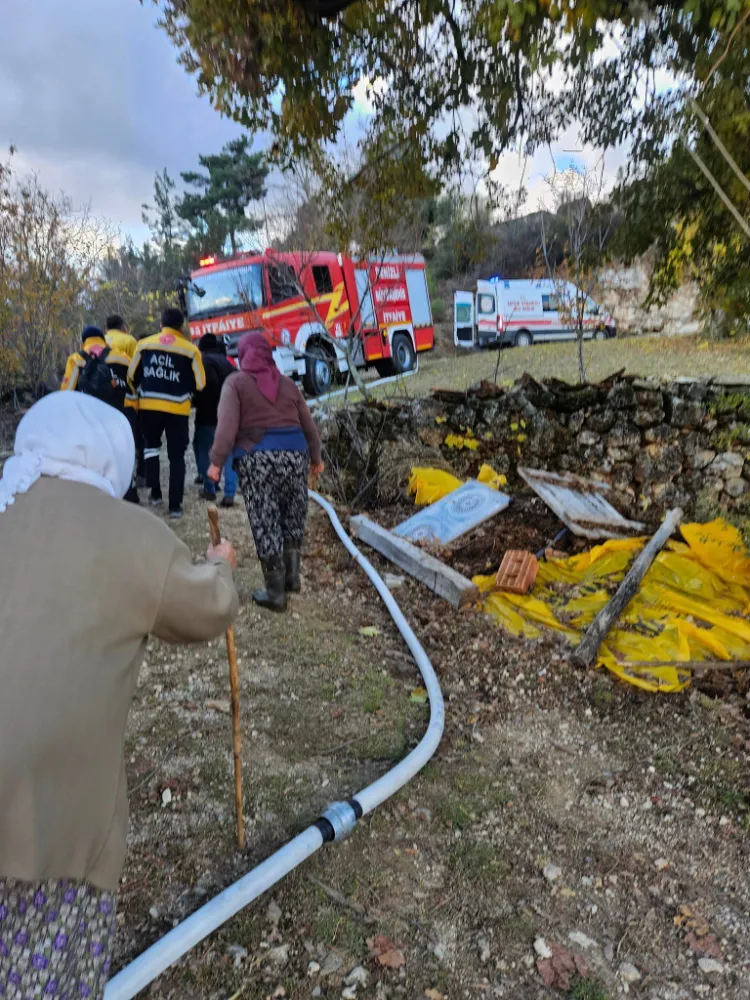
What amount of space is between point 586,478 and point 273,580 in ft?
13.0

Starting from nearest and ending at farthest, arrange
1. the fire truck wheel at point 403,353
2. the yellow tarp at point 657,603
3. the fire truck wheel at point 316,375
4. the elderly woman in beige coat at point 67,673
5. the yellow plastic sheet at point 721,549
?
1. the elderly woman in beige coat at point 67,673
2. the yellow tarp at point 657,603
3. the yellow plastic sheet at point 721,549
4. the fire truck wheel at point 316,375
5. the fire truck wheel at point 403,353

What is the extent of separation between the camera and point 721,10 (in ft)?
8.32

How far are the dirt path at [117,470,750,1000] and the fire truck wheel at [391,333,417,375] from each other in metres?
11.0

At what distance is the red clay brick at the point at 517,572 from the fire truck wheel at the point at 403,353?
9.86 m

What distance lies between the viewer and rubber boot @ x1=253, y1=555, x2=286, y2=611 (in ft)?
14.3

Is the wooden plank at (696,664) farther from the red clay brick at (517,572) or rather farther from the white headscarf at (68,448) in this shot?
the white headscarf at (68,448)

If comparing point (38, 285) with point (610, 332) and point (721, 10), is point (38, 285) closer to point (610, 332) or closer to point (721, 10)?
point (721, 10)

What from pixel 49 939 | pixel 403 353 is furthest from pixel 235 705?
pixel 403 353

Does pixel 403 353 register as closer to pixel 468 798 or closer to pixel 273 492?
pixel 273 492

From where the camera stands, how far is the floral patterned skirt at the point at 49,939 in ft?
4.37

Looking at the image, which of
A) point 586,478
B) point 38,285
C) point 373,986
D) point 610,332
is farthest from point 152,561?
point 610,332

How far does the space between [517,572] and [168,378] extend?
3.31 metres

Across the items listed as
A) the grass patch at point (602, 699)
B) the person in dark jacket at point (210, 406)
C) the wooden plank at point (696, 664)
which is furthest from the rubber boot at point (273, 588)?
the wooden plank at point (696, 664)

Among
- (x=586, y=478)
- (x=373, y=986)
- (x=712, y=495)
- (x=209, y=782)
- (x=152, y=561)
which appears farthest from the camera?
(x=586, y=478)
